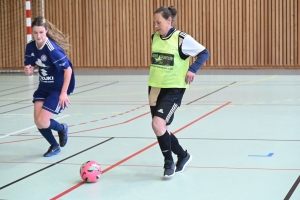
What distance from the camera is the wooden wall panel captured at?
14836 mm

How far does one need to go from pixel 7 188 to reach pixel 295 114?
4.56 meters

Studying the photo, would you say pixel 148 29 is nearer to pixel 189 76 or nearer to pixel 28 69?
pixel 28 69

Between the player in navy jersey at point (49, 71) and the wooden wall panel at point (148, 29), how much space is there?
9.89m

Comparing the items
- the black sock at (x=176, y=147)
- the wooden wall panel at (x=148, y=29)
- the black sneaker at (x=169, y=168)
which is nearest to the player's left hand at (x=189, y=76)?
the black sock at (x=176, y=147)

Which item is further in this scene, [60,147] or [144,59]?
[144,59]

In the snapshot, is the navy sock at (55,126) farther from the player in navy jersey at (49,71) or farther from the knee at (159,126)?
the knee at (159,126)

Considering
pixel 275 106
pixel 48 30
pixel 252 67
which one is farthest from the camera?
pixel 252 67

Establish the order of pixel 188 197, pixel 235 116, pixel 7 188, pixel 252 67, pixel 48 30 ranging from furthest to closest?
pixel 252 67, pixel 235 116, pixel 48 30, pixel 7 188, pixel 188 197

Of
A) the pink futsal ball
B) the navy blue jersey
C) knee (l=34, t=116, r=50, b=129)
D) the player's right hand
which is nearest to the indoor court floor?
the pink futsal ball

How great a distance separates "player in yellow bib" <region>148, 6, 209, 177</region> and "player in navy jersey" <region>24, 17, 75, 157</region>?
1004 millimetres

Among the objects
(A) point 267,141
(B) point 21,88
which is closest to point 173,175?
(A) point 267,141

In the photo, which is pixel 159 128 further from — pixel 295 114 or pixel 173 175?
pixel 295 114

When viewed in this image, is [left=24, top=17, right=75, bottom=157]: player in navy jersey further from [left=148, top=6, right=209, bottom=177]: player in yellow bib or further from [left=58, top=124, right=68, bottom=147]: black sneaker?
[left=148, top=6, right=209, bottom=177]: player in yellow bib

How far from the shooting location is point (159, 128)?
4.72 meters
